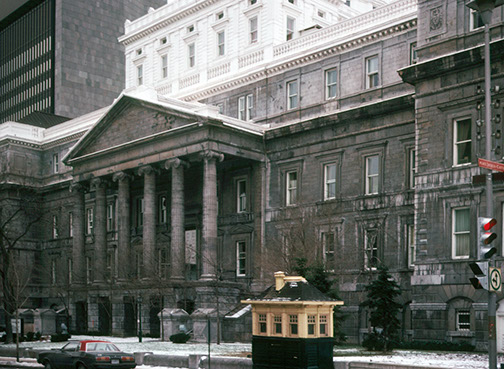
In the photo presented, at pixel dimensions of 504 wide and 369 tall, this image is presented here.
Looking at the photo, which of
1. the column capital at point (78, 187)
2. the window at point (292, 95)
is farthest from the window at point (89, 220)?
the window at point (292, 95)

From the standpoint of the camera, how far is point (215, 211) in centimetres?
5375

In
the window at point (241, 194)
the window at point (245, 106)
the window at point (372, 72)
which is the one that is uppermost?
the window at point (372, 72)

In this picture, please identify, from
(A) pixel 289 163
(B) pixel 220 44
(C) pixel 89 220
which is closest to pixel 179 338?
(A) pixel 289 163

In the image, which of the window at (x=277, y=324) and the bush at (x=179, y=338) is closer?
the window at (x=277, y=324)

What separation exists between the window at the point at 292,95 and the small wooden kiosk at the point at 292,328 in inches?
1315

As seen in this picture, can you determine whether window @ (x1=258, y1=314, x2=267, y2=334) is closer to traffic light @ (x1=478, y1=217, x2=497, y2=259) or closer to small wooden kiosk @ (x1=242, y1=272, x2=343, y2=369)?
small wooden kiosk @ (x1=242, y1=272, x2=343, y2=369)

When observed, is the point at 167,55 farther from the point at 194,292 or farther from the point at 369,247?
the point at 369,247

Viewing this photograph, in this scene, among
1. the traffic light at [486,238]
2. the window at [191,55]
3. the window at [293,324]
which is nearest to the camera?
the traffic light at [486,238]

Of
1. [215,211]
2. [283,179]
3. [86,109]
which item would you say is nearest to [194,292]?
[215,211]

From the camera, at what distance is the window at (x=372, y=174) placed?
161 feet

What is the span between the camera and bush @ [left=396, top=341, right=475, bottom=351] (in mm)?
35375

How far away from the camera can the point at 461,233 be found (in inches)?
1485

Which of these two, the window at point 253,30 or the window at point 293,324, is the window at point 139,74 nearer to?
the window at point 253,30

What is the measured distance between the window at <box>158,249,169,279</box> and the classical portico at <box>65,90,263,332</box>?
0.13 meters
